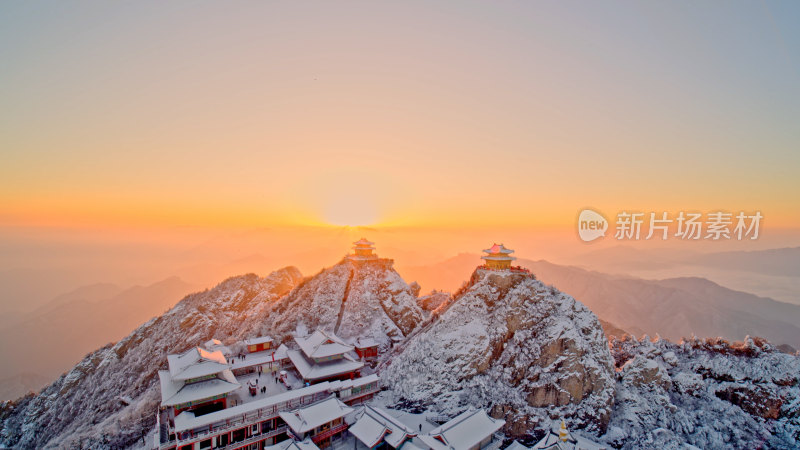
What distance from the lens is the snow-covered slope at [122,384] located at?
3912 centimetres

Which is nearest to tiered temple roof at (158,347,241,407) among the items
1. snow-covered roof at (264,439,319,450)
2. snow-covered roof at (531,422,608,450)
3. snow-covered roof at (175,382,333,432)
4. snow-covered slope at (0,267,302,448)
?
snow-covered roof at (175,382,333,432)

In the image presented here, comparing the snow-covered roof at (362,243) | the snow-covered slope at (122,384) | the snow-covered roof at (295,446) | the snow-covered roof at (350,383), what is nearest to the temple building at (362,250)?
the snow-covered roof at (362,243)

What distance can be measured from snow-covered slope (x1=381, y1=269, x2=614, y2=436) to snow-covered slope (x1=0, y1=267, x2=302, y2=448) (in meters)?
30.5

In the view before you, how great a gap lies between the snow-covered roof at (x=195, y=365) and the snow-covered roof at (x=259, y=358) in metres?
6.42

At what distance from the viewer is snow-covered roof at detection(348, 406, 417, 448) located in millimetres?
31969

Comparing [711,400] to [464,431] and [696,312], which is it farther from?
[696,312]

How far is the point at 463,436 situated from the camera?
32.8 metres

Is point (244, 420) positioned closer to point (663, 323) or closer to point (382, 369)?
point (382, 369)

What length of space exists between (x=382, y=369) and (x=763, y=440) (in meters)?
42.9

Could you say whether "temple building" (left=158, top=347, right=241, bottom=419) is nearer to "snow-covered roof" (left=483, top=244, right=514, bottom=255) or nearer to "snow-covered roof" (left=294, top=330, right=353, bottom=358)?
"snow-covered roof" (left=294, top=330, right=353, bottom=358)

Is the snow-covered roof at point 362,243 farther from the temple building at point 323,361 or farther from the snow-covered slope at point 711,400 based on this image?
the snow-covered slope at point 711,400

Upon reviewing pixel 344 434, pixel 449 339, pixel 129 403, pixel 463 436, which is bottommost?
pixel 129 403

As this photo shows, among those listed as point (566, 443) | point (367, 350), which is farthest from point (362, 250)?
point (566, 443)

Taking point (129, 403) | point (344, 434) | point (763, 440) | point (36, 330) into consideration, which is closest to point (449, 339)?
point (344, 434)
